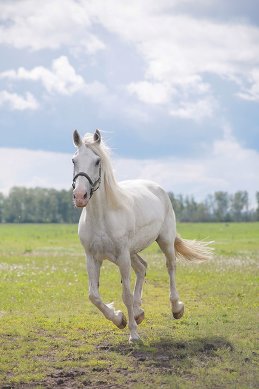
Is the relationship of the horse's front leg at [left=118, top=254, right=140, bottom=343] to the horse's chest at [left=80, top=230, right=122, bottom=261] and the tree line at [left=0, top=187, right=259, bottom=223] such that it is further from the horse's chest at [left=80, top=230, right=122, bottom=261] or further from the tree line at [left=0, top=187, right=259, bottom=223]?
the tree line at [left=0, top=187, right=259, bottom=223]

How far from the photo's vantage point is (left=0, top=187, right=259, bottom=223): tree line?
491 ft

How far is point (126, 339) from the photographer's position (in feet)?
36.7

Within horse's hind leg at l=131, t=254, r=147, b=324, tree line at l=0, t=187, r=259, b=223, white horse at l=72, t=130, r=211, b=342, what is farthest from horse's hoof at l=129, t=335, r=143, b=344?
tree line at l=0, t=187, r=259, b=223

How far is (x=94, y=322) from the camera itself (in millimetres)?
13078

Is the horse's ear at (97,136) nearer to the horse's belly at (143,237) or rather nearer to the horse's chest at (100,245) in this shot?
the horse's chest at (100,245)

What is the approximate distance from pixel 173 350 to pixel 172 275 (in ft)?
9.64

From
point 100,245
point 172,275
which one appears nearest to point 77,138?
point 100,245

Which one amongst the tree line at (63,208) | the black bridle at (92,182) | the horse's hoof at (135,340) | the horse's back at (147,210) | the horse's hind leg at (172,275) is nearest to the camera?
the black bridle at (92,182)

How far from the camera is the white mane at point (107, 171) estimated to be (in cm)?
1020

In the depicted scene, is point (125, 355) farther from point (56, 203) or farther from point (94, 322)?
point (56, 203)

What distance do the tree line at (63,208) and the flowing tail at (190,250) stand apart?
416ft

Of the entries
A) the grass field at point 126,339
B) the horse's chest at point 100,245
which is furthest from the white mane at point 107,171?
the grass field at point 126,339

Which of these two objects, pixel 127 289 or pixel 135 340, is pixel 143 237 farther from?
pixel 135 340

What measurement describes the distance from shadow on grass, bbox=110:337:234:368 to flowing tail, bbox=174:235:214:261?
11.1ft
